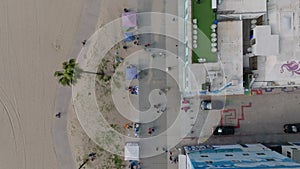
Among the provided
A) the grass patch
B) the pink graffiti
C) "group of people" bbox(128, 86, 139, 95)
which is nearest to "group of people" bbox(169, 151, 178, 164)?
→ "group of people" bbox(128, 86, 139, 95)

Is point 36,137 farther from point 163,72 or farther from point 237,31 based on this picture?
point 237,31

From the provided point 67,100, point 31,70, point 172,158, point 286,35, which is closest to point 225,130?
point 172,158

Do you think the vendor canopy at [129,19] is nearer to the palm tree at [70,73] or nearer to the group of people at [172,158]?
the palm tree at [70,73]

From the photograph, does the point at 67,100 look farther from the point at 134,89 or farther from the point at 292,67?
the point at 292,67

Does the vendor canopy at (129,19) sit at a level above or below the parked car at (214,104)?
above

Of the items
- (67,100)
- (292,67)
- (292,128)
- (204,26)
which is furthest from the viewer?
(67,100)

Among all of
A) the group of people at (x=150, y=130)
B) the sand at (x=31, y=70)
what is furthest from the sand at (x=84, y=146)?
the group of people at (x=150, y=130)
